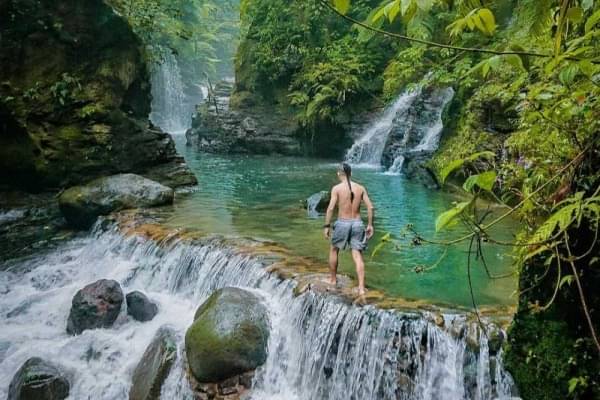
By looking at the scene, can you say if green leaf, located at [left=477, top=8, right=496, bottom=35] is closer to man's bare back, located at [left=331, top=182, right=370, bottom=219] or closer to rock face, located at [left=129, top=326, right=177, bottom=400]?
man's bare back, located at [left=331, top=182, right=370, bottom=219]

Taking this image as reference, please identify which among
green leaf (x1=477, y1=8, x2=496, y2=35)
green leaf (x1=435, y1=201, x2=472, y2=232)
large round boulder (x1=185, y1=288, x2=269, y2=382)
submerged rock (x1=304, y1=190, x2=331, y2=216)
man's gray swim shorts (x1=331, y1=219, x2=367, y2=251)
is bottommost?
large round boulder (x1=185, y1=288, x2=269, y2=382)

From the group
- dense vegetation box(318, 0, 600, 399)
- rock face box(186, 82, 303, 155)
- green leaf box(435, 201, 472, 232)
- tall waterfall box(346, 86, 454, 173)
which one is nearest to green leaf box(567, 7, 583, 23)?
dense vegetation box(318, 0, 600, 399)

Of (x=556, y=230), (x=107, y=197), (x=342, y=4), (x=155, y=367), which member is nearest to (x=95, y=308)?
(x=155, y=367)

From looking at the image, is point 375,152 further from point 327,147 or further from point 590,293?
point 590,293

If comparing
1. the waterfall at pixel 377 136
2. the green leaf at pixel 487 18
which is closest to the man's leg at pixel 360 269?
the green leaf at pixel 487 18

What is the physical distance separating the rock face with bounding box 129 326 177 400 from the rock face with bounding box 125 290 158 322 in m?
1.15

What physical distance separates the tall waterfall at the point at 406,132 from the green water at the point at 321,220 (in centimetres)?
137

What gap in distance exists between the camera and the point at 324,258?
340 inches

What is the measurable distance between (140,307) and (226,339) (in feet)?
8.77

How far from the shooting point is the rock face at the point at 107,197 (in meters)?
12.4

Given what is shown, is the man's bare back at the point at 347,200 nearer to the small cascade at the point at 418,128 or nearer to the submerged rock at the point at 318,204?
the submerged rock at the point at 318,204

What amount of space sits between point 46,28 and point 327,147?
48.9 ft

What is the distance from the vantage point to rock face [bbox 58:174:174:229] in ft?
40.8

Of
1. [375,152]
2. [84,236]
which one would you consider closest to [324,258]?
[84,236]
